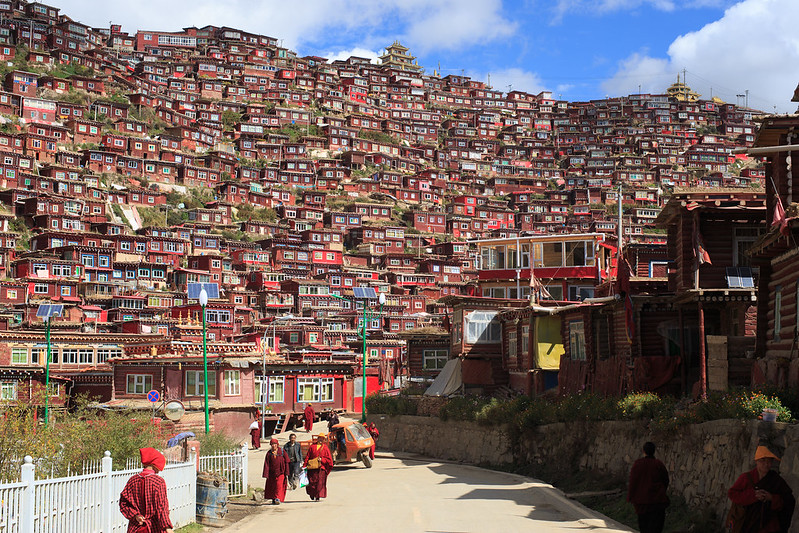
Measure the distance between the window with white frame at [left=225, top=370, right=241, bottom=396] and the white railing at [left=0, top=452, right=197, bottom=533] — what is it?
34481 millimetres

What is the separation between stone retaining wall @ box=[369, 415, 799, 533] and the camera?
17.0 metres

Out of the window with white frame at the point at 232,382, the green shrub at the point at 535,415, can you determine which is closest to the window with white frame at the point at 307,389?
the window with white frame at the point at 232,382

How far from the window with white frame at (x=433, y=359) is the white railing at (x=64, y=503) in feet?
138

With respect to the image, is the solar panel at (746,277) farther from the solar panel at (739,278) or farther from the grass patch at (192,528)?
the grass patch at (192,528)

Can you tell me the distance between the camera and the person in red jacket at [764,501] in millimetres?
11312

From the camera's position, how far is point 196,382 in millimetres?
51469

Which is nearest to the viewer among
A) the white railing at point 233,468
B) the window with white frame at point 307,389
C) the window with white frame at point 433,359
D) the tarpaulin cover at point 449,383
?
the white railing at point 233,468

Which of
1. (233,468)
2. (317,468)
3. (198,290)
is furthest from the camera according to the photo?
(198,290)

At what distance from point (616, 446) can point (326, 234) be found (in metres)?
93.3

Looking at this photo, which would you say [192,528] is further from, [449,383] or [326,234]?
[326,234]

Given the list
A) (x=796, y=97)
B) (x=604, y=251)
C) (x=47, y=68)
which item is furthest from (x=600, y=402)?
(x=47, y=68)

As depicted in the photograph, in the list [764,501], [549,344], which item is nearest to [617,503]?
→ [764,501]

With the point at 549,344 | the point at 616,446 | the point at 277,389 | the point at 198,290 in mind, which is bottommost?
the point at 277,389

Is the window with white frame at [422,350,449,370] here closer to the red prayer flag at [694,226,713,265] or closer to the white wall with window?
the white wall with window
